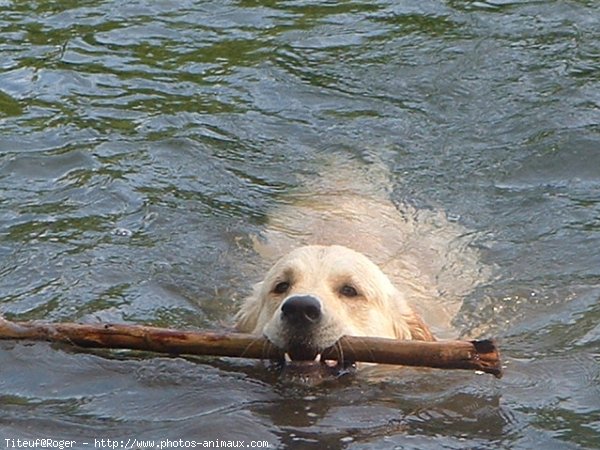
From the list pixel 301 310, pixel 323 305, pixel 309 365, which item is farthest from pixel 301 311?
pixel 309 365


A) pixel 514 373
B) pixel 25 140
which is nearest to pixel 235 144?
pixel 25 140

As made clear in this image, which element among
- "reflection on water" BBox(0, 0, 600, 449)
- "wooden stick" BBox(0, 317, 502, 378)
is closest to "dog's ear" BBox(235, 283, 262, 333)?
"reflection on water" BBox(0, 0, 600, 449)

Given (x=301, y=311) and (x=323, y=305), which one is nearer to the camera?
(x=301, y=311)

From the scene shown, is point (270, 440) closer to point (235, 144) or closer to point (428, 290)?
point (428, 290)

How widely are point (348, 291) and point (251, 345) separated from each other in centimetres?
97

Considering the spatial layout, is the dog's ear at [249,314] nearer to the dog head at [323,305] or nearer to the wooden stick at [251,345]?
A: the dog head at [323,305]

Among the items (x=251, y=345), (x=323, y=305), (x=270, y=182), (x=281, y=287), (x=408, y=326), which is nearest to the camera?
(x=251, y=345)

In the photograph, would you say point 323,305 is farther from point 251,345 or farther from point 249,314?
point 249,314

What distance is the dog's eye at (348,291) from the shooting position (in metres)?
6.72

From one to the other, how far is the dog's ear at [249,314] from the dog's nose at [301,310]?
0.85 metres

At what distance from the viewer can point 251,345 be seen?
592 centimetres

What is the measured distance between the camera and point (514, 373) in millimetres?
6500

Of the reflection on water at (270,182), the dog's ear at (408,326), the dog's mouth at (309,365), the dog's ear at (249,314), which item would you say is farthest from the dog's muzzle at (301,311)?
the dog's ear at (408,326)

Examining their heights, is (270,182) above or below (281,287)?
below
